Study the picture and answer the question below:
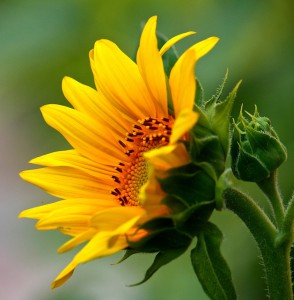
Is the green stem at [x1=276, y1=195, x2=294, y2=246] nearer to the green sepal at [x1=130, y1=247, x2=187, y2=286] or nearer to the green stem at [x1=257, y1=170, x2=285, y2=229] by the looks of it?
the green stem at [x1=257, y1=170, x2=285, y2=229]

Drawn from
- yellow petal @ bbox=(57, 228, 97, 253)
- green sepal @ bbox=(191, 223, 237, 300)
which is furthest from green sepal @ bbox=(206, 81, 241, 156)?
yellow petal @ bbox=(57, 228, 97, 253)

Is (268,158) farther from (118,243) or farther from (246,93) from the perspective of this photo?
(246,93)

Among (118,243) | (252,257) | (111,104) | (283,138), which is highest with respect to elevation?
(111,104)

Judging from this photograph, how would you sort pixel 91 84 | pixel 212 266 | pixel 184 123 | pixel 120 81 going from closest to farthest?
pixel 184 123, pixel 212 266, pixel 120 81, pixel 91 84

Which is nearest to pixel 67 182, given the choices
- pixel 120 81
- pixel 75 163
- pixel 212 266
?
pixel 75 163

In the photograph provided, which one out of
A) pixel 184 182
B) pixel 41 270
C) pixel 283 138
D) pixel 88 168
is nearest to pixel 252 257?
pixel 283 138

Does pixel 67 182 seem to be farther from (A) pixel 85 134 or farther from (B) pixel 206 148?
(B) pixel 206 148
